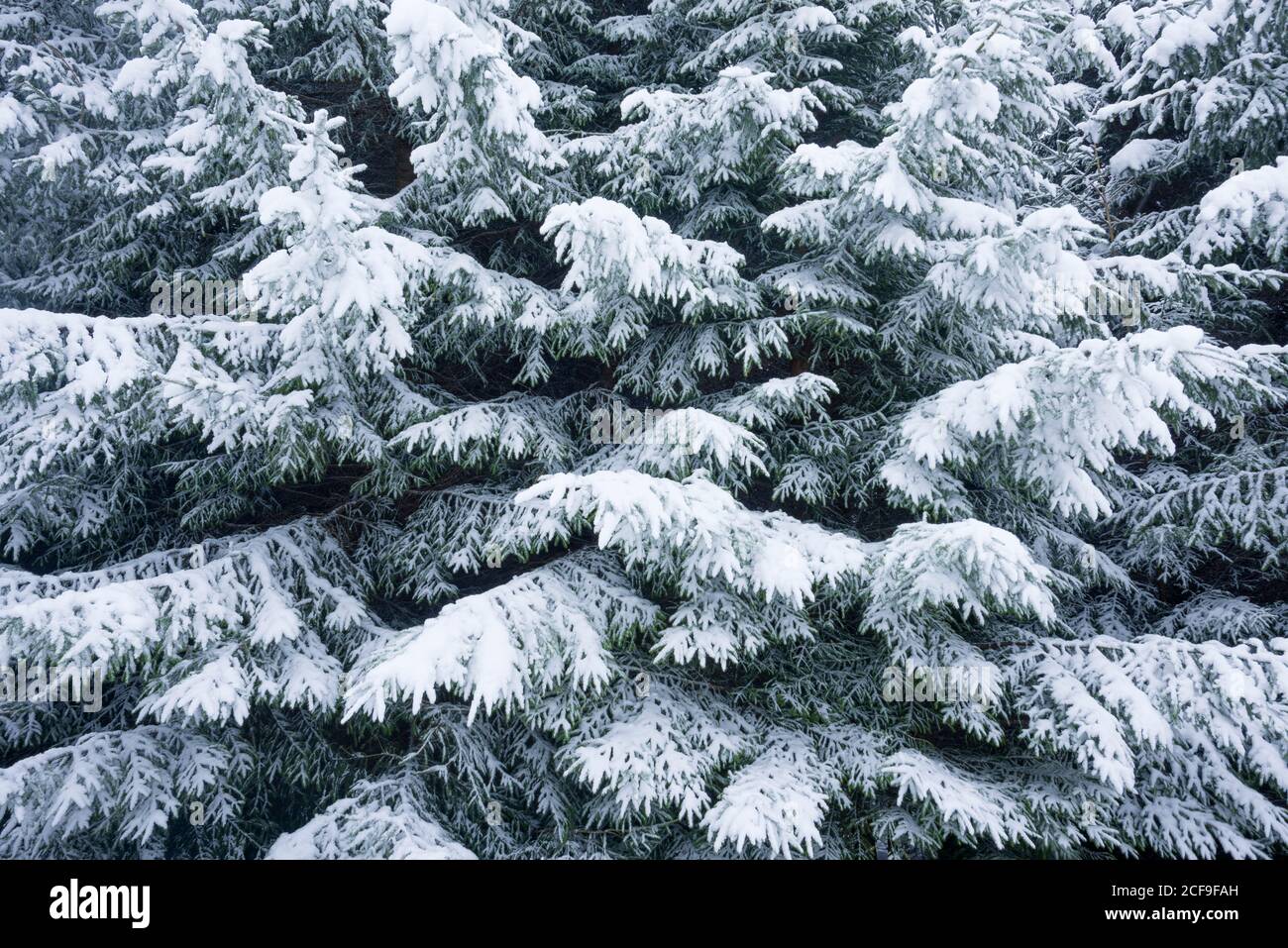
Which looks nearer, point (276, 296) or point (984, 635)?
point (276, 296)

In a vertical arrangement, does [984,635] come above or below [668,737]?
above

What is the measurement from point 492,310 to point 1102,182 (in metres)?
6.78

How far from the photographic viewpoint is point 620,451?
4.70 meters

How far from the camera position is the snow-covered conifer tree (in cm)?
360

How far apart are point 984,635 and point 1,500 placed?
21.2ft

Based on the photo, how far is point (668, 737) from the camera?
404 cm

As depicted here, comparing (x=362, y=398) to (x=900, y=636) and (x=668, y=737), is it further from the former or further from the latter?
(x=900, y=636)

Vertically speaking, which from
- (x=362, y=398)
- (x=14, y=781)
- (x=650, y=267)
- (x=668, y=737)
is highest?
(x=650, y=267)

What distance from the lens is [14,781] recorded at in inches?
140

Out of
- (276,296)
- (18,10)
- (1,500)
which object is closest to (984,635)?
(276,296)

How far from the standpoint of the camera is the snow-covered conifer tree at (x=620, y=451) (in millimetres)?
3600
